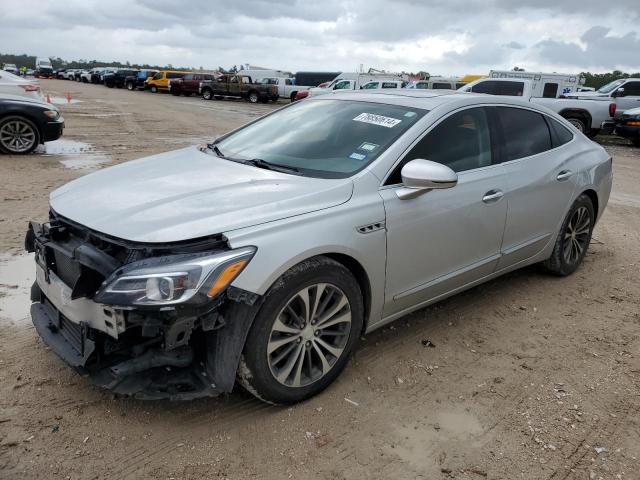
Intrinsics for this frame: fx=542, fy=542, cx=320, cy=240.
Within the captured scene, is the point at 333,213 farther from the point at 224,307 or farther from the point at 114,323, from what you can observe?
the point at 114,323

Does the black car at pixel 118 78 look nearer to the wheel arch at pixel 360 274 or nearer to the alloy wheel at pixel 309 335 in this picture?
the wheel arch at pixel 360 274

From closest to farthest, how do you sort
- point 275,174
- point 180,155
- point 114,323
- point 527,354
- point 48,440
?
point 114,323, point 48,440, point 275,174, point 527,354, point 180,155

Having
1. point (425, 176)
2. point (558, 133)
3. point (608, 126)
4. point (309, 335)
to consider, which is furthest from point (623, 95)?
point (309, 335)

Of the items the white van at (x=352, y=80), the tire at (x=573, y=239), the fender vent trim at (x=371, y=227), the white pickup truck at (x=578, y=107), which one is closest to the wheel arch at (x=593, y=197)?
the tire at (x=573, y=239)

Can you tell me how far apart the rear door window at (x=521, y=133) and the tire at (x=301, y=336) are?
5.92ft

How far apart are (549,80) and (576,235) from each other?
20.0 meters

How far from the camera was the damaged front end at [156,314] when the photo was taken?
92.4 inches

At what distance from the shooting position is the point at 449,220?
3.38m

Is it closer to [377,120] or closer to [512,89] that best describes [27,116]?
[377,120]

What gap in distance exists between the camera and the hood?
2.54m

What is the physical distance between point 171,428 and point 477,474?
149 cm

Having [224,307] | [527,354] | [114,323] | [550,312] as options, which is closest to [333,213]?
[224,307]

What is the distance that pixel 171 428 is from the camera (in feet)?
8.87

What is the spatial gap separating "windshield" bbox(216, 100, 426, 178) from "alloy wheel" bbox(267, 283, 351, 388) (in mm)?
728
